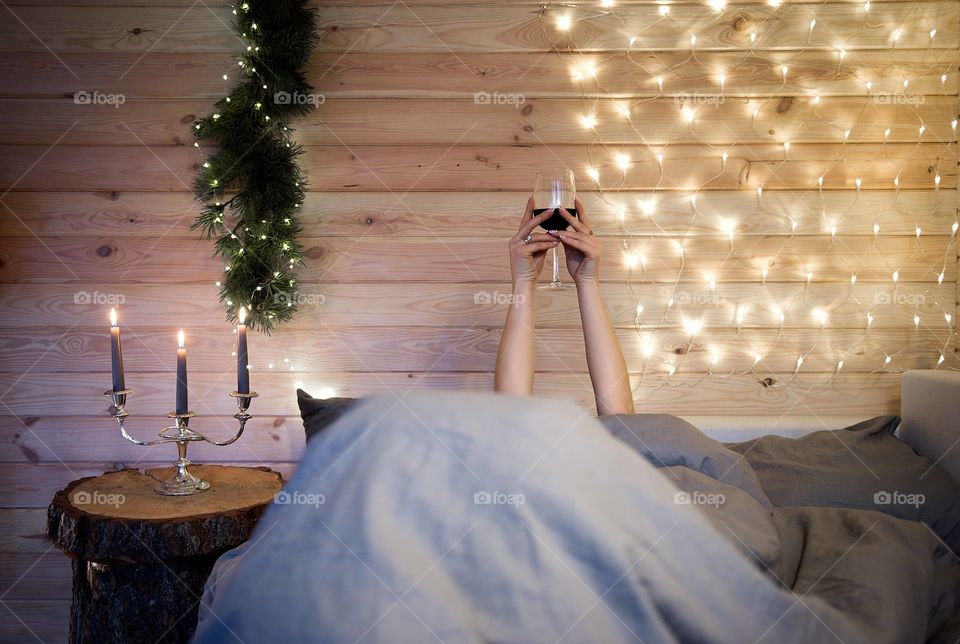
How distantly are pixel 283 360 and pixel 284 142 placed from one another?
62 centimetres

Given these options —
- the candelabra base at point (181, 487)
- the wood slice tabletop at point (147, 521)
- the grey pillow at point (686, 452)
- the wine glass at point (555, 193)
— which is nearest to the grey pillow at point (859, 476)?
the grey pillow at point (686, 452)

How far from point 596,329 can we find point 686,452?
514 mm

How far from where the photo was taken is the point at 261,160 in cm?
189

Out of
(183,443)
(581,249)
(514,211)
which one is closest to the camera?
(183,443)

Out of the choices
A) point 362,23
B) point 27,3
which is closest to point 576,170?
point 362,23

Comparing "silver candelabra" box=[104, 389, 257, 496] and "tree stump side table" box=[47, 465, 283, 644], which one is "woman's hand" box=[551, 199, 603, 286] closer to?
"silver candelabra" box=[104, 389, 257, 496]

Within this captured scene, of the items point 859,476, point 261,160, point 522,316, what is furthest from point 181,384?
point 859,476

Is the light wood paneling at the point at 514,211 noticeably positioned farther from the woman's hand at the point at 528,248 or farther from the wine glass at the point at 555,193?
the wine glass at the point at 555,193

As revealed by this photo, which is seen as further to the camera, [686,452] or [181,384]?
[181,384]

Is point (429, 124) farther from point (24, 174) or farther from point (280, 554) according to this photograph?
point (280, 554)

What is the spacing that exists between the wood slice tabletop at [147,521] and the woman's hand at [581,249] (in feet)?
3.04

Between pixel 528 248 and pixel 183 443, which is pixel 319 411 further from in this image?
pixel 528 248

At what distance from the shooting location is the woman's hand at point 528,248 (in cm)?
173

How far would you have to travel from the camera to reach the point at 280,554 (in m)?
0.77
